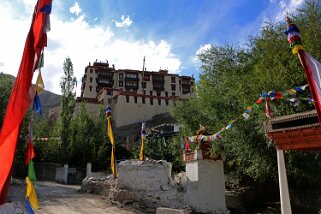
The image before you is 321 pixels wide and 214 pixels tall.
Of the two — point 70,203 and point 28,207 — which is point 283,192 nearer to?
point 28,207

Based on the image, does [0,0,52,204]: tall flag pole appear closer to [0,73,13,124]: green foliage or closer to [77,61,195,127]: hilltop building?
[0,73,13,124]: green foliage

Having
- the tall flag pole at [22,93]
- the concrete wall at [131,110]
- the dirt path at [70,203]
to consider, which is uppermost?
the concrete wall at [131,110]

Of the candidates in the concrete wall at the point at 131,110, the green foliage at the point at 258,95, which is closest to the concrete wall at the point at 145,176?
the green foliage at the point at 258,95

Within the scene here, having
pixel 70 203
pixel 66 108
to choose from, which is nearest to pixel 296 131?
pixel 70 203

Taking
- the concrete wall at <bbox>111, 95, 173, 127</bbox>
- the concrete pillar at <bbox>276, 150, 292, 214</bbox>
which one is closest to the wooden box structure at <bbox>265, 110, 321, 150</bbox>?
the concrete pillar at <bbox>276, 150, 292, 214</bbox>

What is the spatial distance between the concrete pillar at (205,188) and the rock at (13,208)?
453 inches

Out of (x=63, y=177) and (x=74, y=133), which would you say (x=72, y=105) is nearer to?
(x=74, y=133)

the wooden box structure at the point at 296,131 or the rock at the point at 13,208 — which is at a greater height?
the wooden box structure at the point at 296,131

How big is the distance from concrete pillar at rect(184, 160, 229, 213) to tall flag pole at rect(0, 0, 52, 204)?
11.4 m

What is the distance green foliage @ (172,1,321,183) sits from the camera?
1229cm

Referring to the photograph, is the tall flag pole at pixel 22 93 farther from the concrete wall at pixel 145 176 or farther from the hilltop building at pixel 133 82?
the hilltop building at pixel 133 82

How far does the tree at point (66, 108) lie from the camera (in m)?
28.5

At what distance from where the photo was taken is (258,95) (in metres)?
13.0

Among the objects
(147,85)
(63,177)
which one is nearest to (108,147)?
(63,177)
